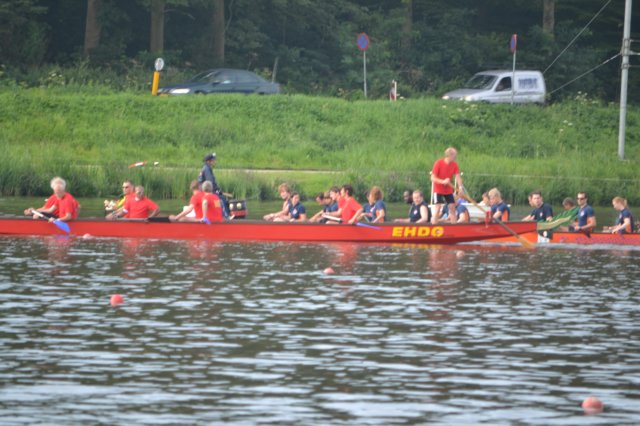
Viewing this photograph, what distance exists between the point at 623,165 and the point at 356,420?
29700 mm

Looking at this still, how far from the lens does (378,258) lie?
25.5m

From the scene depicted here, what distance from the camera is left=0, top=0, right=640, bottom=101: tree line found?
51219mm

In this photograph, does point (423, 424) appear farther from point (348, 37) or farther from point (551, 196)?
point (348, 37)

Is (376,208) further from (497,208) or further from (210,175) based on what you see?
(210,175)

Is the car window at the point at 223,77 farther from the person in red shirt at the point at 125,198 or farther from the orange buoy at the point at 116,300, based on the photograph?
the orange buoy at the point at 116,300

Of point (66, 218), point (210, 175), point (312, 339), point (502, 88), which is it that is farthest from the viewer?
point (502, 88)

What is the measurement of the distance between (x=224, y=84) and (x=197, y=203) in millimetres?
20973

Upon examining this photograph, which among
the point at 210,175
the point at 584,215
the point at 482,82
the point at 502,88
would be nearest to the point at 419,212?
the point at 584,215

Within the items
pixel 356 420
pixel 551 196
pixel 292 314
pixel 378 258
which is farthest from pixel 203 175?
Result: pixel 356 420

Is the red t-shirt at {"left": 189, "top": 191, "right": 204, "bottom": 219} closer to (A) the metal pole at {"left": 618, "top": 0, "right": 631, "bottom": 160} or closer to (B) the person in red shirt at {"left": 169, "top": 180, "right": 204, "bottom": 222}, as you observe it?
(B) the person in red shirt at {"left": 169, "top": 180, "right": 204, "bottom": 222}

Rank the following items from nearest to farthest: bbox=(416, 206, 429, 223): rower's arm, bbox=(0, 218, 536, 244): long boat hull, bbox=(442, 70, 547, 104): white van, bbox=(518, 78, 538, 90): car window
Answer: bbox=(0, 218, 536, 244): long boat hull < bbox=(416, 206, 429, 223): rower's arm < bbox=(442, 70, 547, 104): white van < bbox=(518, 78, 538, 90): car window

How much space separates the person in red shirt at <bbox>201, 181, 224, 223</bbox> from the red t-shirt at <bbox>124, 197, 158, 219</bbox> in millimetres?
1058

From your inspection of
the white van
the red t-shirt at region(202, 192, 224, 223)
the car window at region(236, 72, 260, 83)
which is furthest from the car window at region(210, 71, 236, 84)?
the red t-shirt at region(202, 192, 224, 223)

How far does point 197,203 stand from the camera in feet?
88.4
